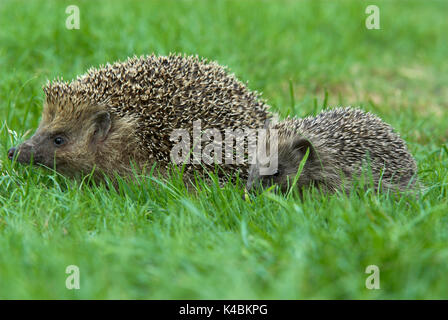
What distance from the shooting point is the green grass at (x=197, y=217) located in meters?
3.48

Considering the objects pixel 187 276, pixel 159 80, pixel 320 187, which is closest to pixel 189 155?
pixel 159 80

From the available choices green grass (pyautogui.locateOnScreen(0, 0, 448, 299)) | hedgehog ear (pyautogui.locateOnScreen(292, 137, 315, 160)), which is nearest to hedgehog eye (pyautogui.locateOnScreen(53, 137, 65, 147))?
green grass (pyautogui.locateOnScreen(0, 0, 448, 299))

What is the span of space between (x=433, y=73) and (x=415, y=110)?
3.17 m

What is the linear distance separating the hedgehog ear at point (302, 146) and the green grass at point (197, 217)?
27.1 inches

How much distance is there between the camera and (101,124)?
6.07 meters

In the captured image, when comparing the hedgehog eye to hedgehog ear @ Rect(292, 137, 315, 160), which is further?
the hedgehog eye

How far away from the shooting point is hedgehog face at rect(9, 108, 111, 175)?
19.5 feet

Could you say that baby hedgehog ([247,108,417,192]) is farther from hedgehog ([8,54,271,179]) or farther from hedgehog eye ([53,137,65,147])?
hedgehog eye ([53,137,65,147])

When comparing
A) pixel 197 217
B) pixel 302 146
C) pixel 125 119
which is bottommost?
pixel 197 217

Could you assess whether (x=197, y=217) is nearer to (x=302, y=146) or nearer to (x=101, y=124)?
(x=302, y=146)

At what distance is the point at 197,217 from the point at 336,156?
1943 mm

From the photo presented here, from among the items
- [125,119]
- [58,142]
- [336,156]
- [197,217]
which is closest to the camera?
[197,217]

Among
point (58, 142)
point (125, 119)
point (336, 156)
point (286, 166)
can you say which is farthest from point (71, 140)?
point (336, 156)
